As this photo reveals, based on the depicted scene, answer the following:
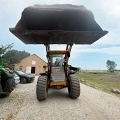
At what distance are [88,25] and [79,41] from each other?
2.94ft

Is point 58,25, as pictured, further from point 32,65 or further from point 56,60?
point 32,65

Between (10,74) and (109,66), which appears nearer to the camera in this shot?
(10,74)

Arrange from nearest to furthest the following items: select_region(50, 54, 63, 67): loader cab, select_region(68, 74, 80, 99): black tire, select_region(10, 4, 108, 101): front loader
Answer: select_region(10, 4, 108, 101): front loader → select_region(68, 74, 80, 99): black tire → select_region(50, 54, 63, 67): loader cab

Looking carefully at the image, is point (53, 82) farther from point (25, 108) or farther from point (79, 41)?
point (79, 41)

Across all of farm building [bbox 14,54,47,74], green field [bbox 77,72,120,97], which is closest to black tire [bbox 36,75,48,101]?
green field [bbox 77,72,120,97]

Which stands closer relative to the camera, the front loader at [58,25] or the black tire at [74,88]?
the front loader at [58,25]

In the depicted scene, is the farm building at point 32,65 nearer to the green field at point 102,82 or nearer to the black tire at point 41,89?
the green field at point 102,82

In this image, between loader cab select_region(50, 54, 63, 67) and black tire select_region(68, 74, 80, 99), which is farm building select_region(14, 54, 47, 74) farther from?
black tire select_region(68, 74, 80, 99)

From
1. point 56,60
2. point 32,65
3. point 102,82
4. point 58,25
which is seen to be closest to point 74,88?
point 56,60

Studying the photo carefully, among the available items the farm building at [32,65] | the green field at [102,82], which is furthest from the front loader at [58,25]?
the farm building at [32,65]

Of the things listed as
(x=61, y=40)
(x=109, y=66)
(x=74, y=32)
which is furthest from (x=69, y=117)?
(x=109, y=66)

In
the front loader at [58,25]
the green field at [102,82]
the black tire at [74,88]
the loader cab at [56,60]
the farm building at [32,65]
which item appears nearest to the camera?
the front loader at [58,25]

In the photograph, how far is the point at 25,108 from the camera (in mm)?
8758

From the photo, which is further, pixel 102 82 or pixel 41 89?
pixel 102 82
